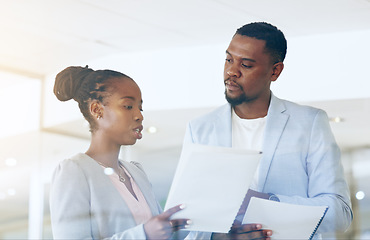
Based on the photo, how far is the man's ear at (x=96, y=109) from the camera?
1.32 m

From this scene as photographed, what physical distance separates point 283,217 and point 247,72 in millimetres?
394

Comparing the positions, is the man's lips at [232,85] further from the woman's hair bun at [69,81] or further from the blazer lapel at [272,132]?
the woman's hair bun at [69,81]

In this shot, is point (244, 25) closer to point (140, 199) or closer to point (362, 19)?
point (362, 19)

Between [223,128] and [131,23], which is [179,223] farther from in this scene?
[131,23]

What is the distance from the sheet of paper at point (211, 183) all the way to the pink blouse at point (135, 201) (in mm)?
106

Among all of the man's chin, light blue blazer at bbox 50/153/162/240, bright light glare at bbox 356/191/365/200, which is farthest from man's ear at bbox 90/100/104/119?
bright light glare at bbox 356/191/365/200

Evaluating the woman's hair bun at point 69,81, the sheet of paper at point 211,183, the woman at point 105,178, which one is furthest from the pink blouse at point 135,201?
the woman's hair bun at point 69,81

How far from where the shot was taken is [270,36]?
60.8 inches

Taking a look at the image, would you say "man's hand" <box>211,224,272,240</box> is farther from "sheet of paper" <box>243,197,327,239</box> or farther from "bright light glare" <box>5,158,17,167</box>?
"bright light glare" <box>5,158,17,167</box>

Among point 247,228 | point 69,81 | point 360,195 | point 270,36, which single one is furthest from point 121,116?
point 360,195

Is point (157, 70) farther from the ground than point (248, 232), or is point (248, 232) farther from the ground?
point (157, 70)

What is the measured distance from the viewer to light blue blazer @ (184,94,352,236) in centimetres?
141

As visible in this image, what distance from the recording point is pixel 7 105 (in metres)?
1.47

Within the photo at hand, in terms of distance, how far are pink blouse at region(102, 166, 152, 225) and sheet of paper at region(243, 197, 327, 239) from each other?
232mm
